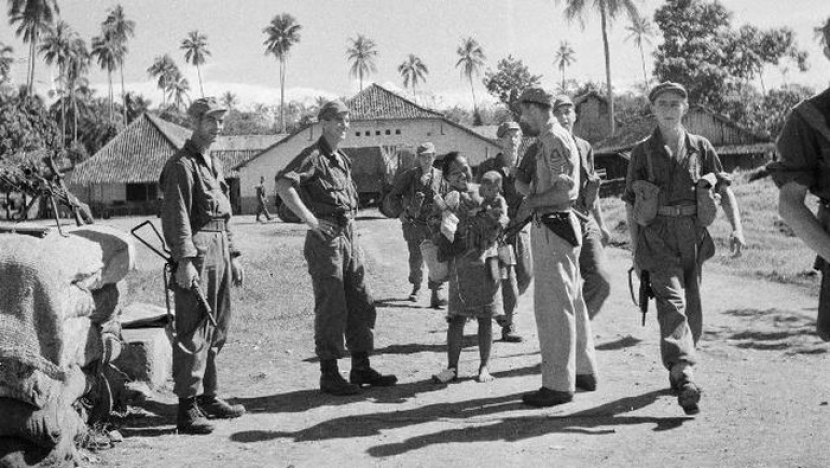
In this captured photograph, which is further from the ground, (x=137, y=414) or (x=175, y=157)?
(x=175, y=157)

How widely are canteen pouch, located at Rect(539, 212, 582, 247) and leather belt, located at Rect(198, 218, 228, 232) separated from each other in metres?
2.20

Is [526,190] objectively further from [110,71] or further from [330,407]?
[110,71]

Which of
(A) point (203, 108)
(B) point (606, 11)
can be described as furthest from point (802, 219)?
(B) point (606, 11)

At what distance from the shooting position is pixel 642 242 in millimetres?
5957

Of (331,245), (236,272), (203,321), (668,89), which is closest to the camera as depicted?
(203,321)

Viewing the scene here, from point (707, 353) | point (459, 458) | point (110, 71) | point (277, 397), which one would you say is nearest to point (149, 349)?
point (277, 397)

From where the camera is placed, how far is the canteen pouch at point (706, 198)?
571 cm

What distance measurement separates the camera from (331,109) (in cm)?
646

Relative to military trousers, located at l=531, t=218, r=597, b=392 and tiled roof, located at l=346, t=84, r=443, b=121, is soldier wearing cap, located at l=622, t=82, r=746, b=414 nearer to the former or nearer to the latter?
military trousers, located at l=531, t=218, r=597, b=392

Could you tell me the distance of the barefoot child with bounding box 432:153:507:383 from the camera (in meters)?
6.49

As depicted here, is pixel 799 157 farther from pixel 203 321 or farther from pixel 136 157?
pixel 136 157

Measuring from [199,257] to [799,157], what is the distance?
3.81 meters

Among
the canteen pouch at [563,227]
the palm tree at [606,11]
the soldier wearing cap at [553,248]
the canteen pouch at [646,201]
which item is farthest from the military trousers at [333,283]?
the palm tree at [606,11]

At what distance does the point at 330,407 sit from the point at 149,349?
148 cm
